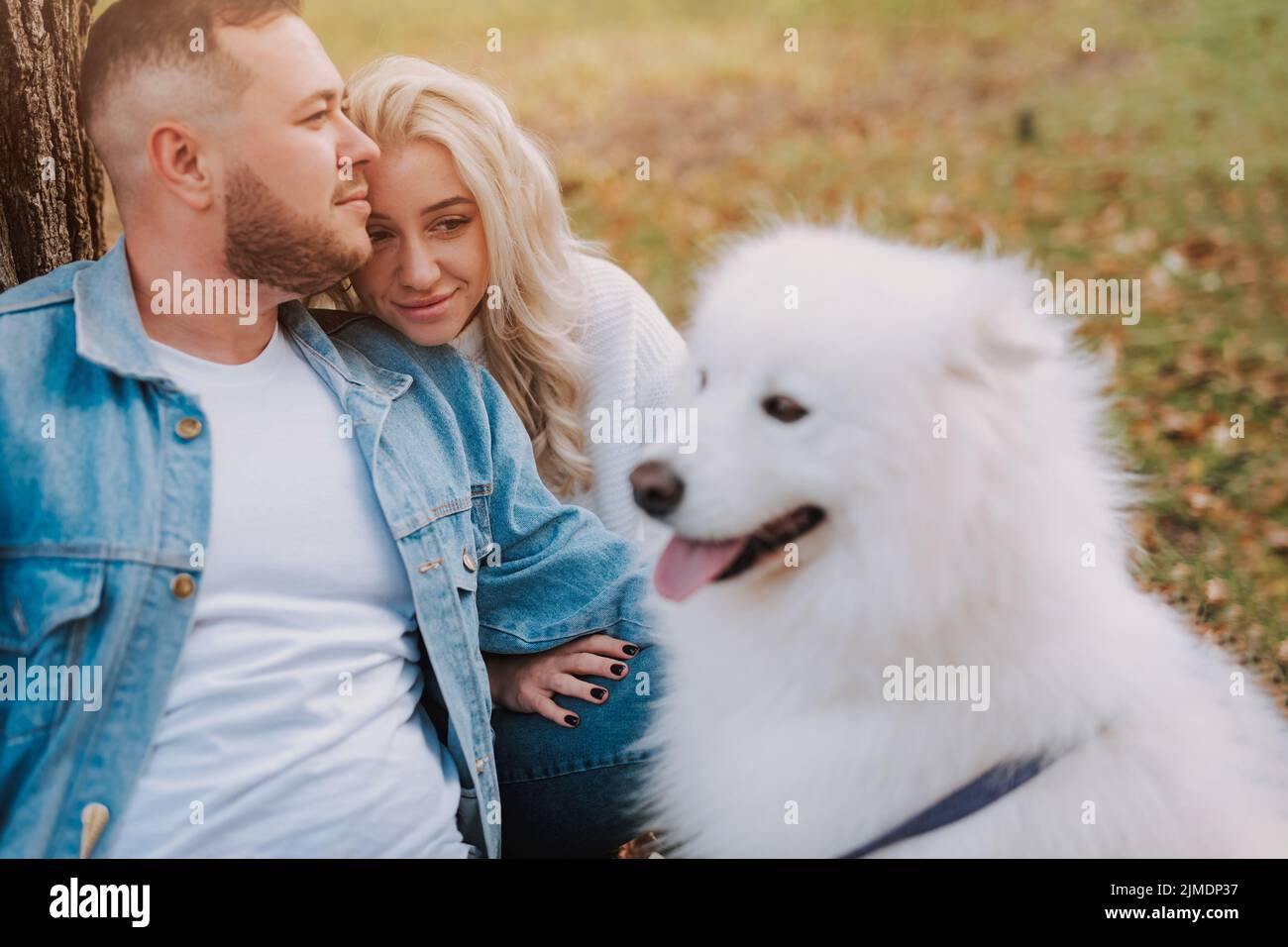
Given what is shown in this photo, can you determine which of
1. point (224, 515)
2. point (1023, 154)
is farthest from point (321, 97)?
point (1023, 154)

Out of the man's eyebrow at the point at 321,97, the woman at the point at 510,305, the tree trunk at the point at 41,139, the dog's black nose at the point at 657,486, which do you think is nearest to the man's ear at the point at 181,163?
the man's eyebrow at the point at 321,97

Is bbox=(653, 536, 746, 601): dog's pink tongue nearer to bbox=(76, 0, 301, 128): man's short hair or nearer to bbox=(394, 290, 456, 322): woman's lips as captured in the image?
bbox=(394, 290, 456, 322): woman's lips

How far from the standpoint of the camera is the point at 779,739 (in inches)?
79.8

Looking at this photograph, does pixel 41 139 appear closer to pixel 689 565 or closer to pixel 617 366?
pixel 617 366

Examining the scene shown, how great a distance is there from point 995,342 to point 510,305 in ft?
4.44

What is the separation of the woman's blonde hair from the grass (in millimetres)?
388

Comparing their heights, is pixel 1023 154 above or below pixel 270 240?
above

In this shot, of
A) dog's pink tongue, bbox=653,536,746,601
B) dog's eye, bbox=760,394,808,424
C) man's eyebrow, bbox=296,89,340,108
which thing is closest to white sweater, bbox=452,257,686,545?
man's eyebrow, bbox=296,89,340,108

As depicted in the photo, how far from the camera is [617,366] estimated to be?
2.96 meters

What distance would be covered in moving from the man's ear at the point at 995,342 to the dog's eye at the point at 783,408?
0.83ft

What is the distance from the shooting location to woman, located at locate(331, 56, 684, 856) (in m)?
2.58

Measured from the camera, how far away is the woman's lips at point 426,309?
2629 millimetres

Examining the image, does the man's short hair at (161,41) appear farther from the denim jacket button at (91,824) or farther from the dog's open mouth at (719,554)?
the denim jacket button at (91,824)

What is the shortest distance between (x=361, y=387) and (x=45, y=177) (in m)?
1.07
